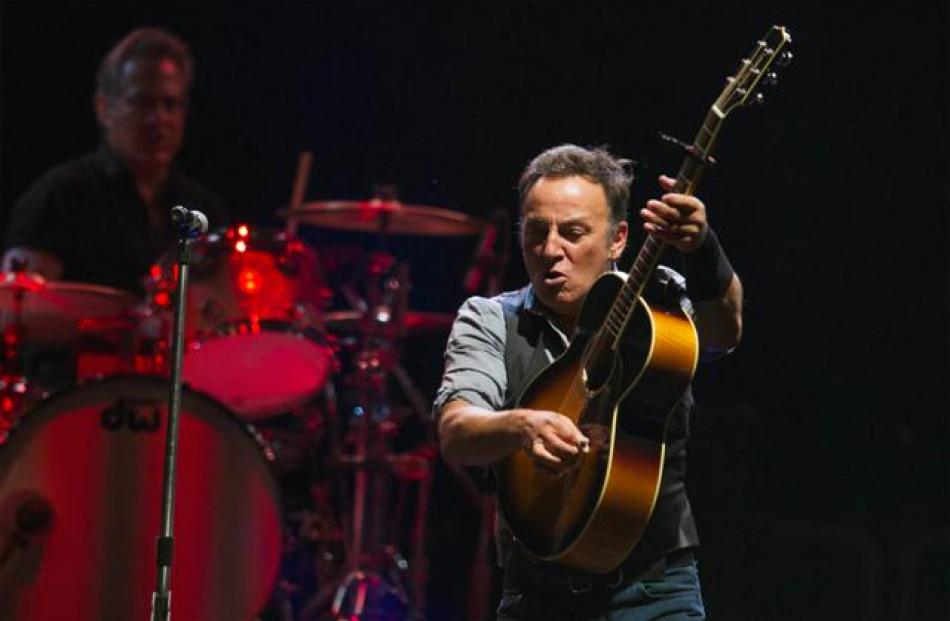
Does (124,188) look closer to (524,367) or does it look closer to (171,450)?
(171,450)

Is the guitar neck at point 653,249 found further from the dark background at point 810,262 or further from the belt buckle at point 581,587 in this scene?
the dark background at point 810,262

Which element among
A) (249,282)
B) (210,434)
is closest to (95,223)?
(249,282)

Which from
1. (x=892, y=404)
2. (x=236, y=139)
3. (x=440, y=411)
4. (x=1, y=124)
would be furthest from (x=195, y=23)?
(x=440, y=411)

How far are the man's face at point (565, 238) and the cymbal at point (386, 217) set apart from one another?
3.25m

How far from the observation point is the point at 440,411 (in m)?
3.40

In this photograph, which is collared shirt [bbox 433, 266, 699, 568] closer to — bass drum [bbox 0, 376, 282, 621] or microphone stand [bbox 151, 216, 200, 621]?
microphone stand [bbox 151, 216, 200, 621]

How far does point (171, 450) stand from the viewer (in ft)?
12.0

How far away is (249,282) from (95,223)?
1.36m

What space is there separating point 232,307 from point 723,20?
94.5 inches

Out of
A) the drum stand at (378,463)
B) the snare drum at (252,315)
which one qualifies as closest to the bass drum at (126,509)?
the snare drum at (252,315)

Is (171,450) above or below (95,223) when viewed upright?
below

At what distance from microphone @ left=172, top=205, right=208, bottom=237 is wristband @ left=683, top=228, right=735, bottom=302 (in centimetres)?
128

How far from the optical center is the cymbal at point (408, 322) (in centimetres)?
670

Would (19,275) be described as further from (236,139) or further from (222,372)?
(236,139)
